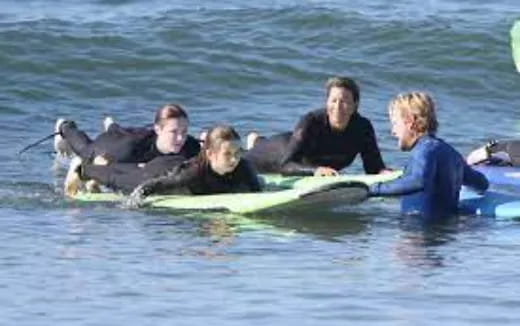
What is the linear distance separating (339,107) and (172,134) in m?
1.44

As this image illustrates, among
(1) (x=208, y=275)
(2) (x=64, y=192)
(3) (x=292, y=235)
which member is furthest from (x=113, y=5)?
(1) (x=208, y=275)

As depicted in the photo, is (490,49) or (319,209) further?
(490,49)

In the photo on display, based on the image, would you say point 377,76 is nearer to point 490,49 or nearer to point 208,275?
point 490,49

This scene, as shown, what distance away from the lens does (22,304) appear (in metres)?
8.10

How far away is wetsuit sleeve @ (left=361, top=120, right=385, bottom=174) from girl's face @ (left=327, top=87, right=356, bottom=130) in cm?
21

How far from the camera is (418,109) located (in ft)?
35.4

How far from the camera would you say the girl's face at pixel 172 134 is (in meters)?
12.1

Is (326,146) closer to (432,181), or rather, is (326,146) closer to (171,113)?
(171,113)

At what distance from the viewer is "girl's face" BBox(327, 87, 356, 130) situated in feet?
41.7

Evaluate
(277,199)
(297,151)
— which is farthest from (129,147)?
(277,199)

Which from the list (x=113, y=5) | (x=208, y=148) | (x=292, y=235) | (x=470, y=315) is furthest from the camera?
(x=113, y=5)

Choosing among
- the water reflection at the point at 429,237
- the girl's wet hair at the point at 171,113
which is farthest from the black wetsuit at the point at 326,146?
the water reflection at the point at 429,237

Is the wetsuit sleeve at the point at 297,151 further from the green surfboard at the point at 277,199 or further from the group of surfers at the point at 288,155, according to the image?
the green surfboard at the point at 277,199

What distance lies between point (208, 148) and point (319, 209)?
0.89m
